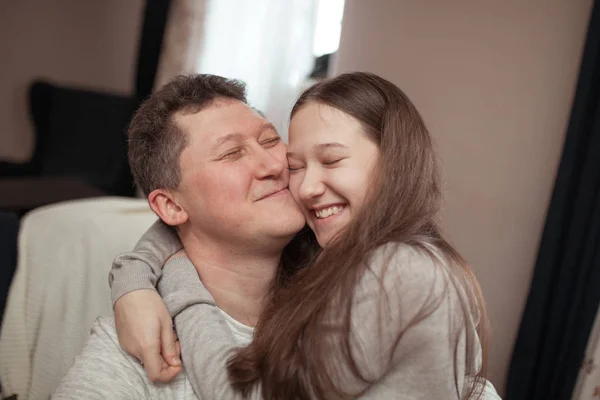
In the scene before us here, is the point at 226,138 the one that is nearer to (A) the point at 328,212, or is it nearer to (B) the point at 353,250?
(A) the point at 328,212

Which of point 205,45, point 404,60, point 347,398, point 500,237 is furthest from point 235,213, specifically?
point 205,45

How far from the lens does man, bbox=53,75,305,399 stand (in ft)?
3.86

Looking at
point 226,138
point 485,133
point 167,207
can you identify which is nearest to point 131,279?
point 167,207

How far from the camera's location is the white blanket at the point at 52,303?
5.28 ft

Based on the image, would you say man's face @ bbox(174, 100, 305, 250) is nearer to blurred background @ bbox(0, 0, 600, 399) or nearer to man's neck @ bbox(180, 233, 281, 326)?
man's neck @ bbox(180, 233, 281, 326)

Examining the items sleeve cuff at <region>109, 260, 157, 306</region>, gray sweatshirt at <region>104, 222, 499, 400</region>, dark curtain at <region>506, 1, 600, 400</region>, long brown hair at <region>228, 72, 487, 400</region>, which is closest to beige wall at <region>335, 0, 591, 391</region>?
dark curtain at <region>506, 1, 600, 400</region>

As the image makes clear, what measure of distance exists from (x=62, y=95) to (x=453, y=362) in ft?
13.1

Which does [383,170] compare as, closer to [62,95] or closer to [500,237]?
[500,237]

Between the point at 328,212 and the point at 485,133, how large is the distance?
1343 millimetres

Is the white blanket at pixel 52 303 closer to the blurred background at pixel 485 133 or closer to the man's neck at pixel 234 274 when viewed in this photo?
the blurred background at pixel 485 133

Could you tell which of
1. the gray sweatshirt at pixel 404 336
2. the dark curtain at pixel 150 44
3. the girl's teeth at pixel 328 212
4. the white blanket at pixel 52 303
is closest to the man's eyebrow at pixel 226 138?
the girl's teeth at pixel 328 212

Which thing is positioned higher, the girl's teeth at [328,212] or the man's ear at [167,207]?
the girl's teeth at [328,212]

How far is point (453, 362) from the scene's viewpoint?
2.78 ft

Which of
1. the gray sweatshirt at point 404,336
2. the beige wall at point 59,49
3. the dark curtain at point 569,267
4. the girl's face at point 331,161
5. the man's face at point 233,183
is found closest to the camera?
the gray sweatshirt at point 404,336
